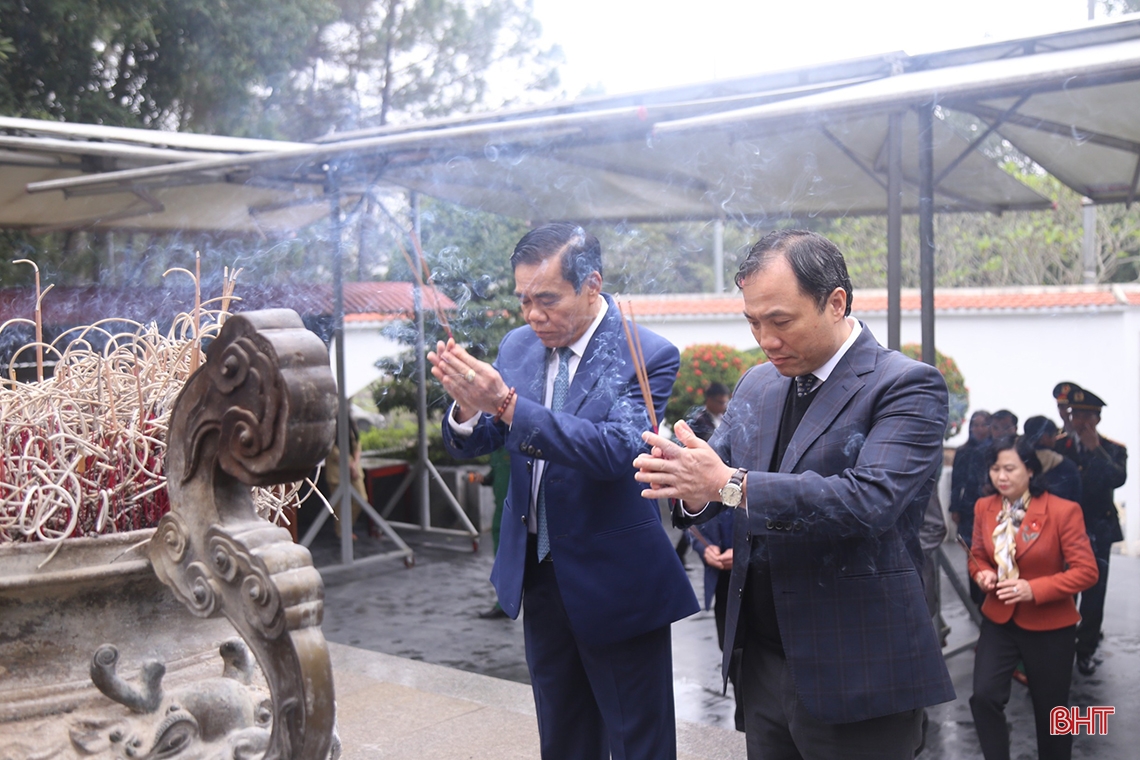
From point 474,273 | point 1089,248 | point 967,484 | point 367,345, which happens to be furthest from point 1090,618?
point 1089,248

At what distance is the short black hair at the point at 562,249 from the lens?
7.70ft

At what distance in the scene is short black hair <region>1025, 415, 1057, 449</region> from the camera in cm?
377

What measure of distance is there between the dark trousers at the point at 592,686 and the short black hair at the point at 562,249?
706mm

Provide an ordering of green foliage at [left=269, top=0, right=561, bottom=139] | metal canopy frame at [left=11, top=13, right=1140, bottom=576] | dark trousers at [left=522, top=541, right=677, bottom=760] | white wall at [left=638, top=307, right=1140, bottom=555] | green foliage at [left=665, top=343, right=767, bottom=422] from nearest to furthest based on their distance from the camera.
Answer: dark trousers at [left=522, top=541, right=677, bottom=760], metal canopy frame at [left=11, top=13, right=1140, bottom=576], green foliage at [left=665, top=343, right=767, bottom=422], white wall at [left=638, top=307, right=1140, bottom=555], green foliage at [left=269, top=0, right=561, bottom=139]

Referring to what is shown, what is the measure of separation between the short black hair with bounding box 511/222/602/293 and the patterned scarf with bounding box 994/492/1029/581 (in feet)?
6.58

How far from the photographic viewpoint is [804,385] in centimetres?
202

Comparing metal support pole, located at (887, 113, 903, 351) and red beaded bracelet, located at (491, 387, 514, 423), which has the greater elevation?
metal support pole, located at (887, 113, 903, 351)

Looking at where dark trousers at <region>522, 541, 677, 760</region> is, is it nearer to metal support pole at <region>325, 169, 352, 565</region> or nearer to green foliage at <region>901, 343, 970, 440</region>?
metal support pole at <region>325, 169, 352, 565</region>

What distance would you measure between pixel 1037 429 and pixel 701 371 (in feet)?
14.4

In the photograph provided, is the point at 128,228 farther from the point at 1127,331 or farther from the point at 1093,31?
the point at 1127,331

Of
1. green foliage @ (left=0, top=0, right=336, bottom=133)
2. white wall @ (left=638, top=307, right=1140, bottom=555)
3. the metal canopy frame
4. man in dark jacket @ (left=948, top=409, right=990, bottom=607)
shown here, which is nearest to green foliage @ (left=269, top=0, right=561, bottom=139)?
green foliage @ (left=0, top=0, right=336, bottom=133)

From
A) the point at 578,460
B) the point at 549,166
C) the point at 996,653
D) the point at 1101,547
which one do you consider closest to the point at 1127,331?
the point at 1101,547

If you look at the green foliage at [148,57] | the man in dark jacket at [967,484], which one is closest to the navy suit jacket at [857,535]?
the man in dark jacket at [967,484]

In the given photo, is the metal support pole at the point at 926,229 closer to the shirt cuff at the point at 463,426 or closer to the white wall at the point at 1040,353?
the shirt cuff at the point at 463,426
